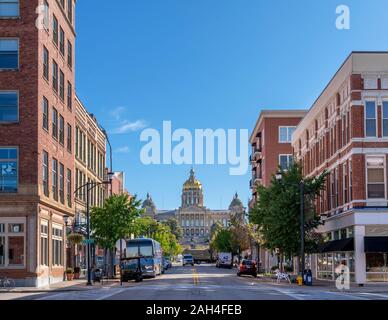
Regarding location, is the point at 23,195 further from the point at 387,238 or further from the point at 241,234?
the point at 241,234

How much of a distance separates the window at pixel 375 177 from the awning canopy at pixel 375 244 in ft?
10.0

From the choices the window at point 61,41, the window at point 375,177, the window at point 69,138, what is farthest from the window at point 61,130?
the window at point 375,177

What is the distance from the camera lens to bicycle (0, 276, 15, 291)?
4267 centimetres

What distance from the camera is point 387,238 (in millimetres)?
48094

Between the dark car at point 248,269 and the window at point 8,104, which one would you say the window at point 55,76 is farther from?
the dark car at point 248,269

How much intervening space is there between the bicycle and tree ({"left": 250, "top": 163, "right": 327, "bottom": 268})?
21.4 meters

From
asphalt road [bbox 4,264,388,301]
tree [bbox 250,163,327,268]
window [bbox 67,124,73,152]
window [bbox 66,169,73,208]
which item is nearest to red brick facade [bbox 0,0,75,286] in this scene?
asphalt road [bbox 4,264,388,301]

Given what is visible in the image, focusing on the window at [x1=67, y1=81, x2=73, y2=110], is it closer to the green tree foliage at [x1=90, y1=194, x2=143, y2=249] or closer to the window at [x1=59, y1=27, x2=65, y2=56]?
the window at [x1=59, y1=27, x2=65, y2=56]

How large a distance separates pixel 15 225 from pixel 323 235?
2978 centimetres

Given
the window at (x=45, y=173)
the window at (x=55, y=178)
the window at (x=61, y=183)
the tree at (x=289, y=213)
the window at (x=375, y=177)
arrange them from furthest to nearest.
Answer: the window at (x=61, y=183) < the tree at (x=289, y=213) < the window at (x=55, y=178) < the window at (x=45, y=173) < the window at (x=375, y=177)

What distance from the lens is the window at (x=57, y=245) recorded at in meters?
53.7

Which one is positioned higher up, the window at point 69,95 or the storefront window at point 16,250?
the window at point 69,95

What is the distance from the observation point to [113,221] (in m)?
62.3

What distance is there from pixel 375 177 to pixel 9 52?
27.5 meters
